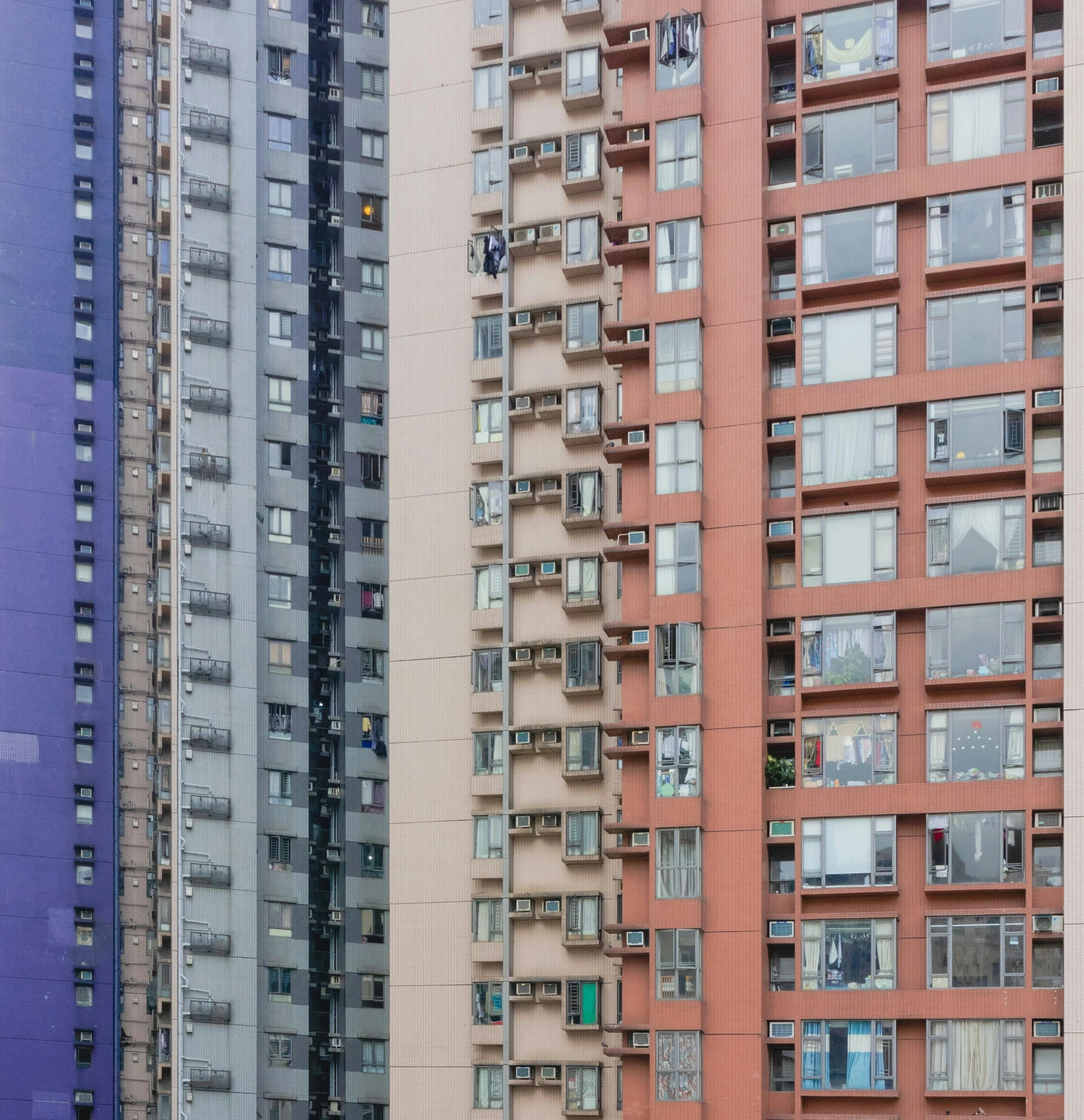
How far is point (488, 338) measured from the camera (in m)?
52.9

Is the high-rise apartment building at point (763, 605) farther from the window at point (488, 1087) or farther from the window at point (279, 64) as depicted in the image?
the window at point (279, 64)

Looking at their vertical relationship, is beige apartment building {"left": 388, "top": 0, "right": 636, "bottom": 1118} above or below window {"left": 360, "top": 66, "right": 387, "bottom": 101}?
below

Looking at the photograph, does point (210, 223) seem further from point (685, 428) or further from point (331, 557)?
point (685, 428)

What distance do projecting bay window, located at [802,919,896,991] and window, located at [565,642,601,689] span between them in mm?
8478

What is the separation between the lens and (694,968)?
43844mm

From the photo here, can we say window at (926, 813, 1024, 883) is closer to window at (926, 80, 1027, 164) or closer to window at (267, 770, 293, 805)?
window at (926, 80, 1027, 164)

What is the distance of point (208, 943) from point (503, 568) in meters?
17.9

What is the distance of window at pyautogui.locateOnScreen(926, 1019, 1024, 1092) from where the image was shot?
137ft

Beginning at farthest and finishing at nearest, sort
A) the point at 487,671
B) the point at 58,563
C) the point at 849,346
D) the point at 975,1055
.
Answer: the point at 58,563 < the point at 487,671 < the point at 849,346 < the point at 975,1055

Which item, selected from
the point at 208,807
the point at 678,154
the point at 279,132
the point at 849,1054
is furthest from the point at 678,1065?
the point at 279,132

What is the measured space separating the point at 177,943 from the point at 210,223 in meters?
21.1

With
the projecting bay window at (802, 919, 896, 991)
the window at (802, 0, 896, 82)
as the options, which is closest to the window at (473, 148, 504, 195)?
the window at (802, 0, 896, 82)

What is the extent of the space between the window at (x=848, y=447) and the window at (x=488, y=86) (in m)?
13.3

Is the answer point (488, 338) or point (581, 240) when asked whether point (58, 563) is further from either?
→ point (581, 240)
